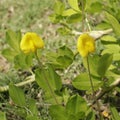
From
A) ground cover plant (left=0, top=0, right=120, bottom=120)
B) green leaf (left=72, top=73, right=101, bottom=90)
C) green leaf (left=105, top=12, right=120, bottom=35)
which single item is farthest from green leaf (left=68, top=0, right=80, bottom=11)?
green leaf (left=72, top=73, right=101, bottom=90)

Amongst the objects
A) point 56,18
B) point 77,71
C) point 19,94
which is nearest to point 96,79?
point 19,94

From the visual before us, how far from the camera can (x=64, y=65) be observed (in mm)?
1693

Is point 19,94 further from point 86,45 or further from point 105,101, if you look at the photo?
point 105,101

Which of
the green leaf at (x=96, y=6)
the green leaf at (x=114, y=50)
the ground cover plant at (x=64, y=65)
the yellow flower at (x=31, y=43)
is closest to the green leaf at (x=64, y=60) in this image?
the ground cover plant at (x=64, y=65)

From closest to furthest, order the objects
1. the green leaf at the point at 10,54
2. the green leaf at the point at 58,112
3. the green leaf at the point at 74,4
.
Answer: the green leaf at the point at 58,112 → the green leaf at the point at 74,4 → the green leaf at the point at 10,54

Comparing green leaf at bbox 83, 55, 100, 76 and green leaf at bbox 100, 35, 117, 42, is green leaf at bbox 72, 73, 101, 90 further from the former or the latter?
green leaf at bbox 100, 35, 117, 42

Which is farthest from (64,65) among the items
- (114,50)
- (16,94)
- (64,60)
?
(16,94)

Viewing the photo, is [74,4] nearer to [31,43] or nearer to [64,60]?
[64,60]

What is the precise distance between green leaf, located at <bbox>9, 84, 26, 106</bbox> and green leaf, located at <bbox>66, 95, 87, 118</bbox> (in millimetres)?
207

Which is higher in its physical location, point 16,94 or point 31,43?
point 31,43

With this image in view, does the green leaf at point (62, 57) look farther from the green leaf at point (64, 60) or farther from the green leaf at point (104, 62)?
the green leaf at point (104, 62)

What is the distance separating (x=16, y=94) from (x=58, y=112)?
202 millimetres

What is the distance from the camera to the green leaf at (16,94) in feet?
4.61

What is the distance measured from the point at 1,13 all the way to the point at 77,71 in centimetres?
112
